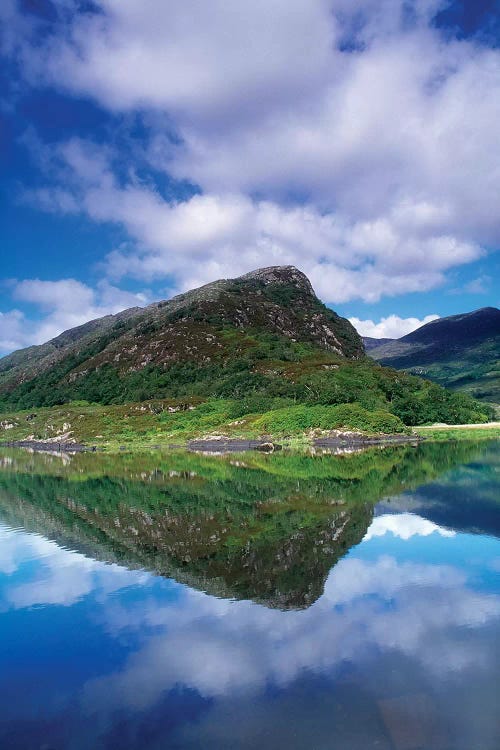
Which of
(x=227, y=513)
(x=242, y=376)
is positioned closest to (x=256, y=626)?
(x=227, y=513)

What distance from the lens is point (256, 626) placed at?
1433 centimetres

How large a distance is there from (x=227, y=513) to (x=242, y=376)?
86.0 meters

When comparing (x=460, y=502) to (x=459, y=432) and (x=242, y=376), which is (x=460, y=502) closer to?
(x=459, y=432)

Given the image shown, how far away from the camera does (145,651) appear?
1345 centimetres

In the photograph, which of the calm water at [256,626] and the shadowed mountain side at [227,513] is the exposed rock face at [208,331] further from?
the calm water at [256,626]

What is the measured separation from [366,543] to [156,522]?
11.6m

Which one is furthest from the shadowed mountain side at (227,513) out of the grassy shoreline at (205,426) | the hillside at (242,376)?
the hillside at (242,376)

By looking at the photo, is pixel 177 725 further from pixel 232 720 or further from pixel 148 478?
pixel 148 478

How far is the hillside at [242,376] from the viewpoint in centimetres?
9238

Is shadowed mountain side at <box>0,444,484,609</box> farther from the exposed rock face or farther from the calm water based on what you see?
the exposed rock face

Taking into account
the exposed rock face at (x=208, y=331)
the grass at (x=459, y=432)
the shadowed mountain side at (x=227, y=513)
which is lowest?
the grass at (x=459, y=432)

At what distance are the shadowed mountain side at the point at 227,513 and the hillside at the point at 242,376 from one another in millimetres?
32595

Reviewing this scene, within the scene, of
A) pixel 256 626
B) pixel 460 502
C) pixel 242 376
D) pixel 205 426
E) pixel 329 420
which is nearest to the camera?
pixel 256 626

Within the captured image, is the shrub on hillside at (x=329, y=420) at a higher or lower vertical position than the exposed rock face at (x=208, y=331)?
lower
